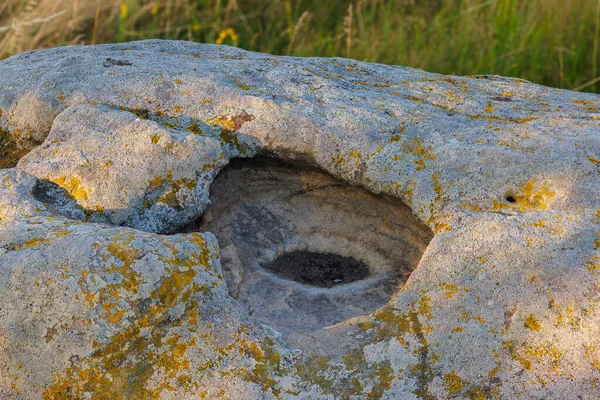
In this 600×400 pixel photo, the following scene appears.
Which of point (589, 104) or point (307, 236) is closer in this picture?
point (307, 236)

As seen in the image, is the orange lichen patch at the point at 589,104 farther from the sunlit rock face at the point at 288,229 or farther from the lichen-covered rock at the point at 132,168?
the lichen-covered rock at the point at 132,168

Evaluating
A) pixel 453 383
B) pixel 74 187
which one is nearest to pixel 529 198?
pixel 453 383

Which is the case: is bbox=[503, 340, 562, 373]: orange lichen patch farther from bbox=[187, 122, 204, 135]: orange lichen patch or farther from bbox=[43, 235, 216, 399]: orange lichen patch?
bbox=[187, 122, 204, 135]: orange lichen patch

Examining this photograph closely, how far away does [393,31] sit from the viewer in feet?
20.6

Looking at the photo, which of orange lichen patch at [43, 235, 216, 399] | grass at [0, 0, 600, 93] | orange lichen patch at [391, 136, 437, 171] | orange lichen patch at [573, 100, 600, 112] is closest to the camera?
orange lichen patch at [43, 235, 216, 399]

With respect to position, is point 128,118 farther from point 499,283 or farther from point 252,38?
point 252,38

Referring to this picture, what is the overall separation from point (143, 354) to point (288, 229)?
3.26 ft

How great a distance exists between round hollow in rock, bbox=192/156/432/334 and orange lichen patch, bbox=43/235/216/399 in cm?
47

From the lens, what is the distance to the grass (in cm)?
582

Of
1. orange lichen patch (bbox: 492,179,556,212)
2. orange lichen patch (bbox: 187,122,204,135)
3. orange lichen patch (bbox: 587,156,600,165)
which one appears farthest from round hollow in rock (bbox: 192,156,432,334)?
orange lichen patch (bbox: 587,156,600,165)

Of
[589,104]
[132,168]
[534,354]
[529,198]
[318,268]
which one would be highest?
[589,104]

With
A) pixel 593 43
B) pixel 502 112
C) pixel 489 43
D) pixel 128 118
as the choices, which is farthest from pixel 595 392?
pixel 593 43

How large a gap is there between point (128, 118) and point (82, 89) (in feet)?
1.10

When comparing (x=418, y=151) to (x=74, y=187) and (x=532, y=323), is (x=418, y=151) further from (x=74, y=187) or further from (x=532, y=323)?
(x=74, y=187)
